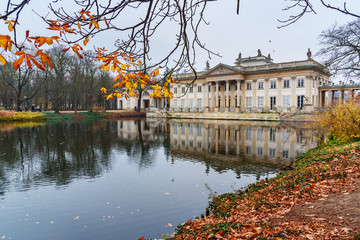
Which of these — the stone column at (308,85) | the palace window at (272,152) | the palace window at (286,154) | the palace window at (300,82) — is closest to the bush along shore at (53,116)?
the palace window at (300,82)

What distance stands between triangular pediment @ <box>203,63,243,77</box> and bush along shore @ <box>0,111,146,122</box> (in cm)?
2030

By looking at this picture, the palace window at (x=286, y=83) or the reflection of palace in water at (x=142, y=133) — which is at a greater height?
the palace window at (x=286, y=83)

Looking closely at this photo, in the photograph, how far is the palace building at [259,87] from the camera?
4256 centimetres

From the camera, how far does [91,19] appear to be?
9.46 feet

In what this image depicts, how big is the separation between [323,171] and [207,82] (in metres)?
48.1

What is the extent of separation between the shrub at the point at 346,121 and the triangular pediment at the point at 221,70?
121ft

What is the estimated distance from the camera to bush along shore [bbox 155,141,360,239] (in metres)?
3.69

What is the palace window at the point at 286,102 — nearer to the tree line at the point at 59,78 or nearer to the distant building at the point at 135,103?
the distant building at the point at 135,103

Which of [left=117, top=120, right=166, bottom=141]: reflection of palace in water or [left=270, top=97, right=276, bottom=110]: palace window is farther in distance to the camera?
[left=270, top=97, right=276, bottom=110]: palace window

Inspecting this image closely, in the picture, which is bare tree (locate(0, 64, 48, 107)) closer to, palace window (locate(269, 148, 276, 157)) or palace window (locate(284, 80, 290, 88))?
palace window (locate(269, 148, 276, 157))

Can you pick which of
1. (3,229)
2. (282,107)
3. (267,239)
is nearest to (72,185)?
(3,229)

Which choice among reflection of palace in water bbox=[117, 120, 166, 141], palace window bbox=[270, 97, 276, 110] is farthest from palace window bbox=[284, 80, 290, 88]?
reflection of palace in water bbox=[117, 120, 166, 141]

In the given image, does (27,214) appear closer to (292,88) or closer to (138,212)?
(138,212)

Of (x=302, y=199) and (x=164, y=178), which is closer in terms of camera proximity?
(x=302, y=199)
